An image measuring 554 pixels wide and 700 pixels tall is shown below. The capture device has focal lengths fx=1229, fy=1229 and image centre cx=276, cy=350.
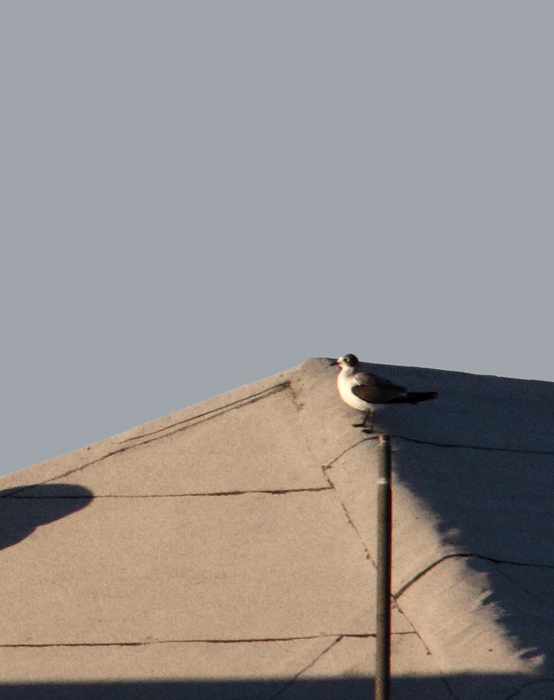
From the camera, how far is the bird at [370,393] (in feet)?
28.8

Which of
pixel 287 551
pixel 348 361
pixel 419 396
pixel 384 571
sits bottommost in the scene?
pixel 384 571

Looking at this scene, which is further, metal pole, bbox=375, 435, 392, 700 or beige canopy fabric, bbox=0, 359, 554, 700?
beige canopy fabric, bbox=0, 359, 554, 700

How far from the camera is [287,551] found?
26.6ft

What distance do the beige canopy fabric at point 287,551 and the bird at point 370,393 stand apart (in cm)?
32

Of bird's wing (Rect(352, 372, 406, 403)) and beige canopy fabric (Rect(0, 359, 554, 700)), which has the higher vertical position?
bird's wing (Rect(352, 372, 406, 403))

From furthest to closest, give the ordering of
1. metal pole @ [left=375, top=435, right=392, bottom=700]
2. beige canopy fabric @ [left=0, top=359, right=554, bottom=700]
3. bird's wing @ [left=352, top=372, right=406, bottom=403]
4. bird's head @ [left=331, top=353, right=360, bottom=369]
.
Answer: bird's head @ [left=331, top=353, right=360, bottom=369], bird's wing @ [left=352, top=372, right=406, bottom=403], beige canopy fabric @ [left=0, top=359, right=554, bottom=700], metal pole @ [left=375, top=435, right=392, bottom=700]

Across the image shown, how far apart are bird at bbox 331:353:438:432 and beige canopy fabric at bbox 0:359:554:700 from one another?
1.05 feet

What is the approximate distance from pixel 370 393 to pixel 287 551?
1370 mm

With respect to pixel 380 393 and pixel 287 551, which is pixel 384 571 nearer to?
pixel 287 551

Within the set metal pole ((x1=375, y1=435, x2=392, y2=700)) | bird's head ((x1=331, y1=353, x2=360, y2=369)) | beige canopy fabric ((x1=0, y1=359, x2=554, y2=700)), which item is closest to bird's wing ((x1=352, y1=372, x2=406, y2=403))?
beige canopy fabric ((x1=0, y1=359, x2=554, y2=700))

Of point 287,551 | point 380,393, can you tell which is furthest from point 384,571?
point 380,393

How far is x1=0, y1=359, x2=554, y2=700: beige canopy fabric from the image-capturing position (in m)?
6.82

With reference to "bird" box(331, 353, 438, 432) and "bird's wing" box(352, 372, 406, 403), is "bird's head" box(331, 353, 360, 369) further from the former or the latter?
"bird's wing" box(352, 372, 406, 403)

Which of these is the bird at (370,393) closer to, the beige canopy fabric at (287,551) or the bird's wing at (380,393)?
the bird's wing at (380,393)
